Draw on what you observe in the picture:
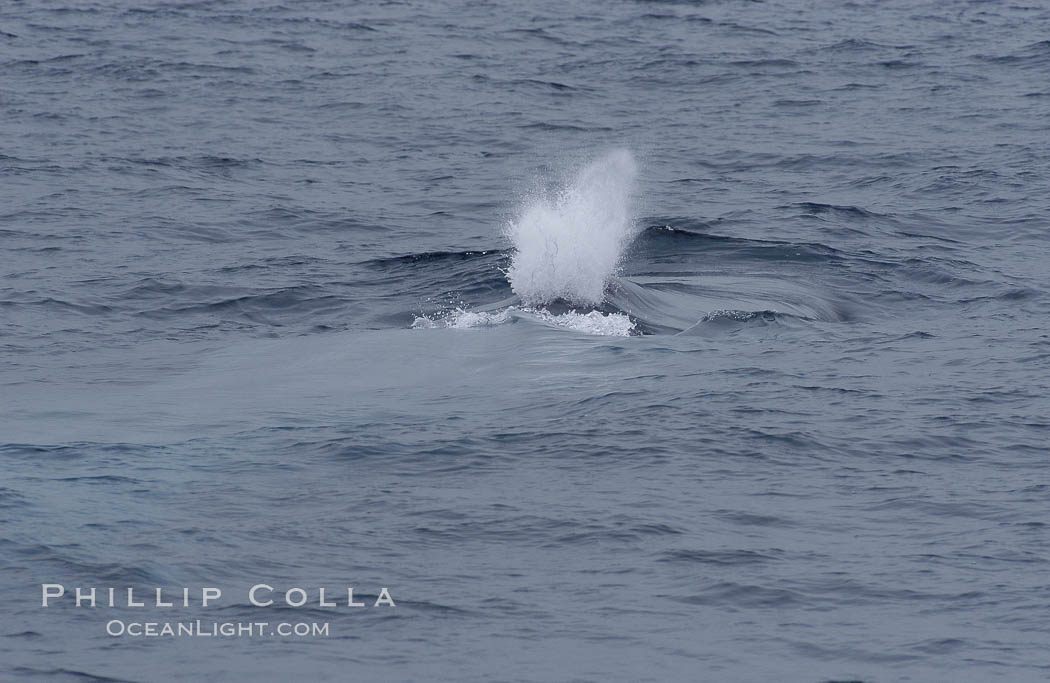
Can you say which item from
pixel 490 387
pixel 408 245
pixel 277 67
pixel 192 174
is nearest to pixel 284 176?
pixel 192 174

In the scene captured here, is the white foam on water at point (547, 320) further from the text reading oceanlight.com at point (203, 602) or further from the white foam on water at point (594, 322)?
the text reading oceanlight.com at point (203, 602)

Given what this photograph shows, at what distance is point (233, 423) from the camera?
18625 millimetres

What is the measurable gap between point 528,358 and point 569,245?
4.67 m

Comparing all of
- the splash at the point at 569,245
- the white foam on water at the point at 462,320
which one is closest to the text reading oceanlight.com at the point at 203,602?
the white foam on water at the point at 462,320

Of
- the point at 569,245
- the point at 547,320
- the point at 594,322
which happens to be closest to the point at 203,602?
the point at 547,320

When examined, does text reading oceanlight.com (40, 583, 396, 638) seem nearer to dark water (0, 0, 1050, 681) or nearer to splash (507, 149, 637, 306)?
dark water (0, 0, 1050, 681)

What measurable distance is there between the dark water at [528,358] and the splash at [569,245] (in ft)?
0.45

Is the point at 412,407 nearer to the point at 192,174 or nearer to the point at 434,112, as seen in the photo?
the point at 192,174

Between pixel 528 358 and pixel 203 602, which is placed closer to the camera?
pixel 203 602

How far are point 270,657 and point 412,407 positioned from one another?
6.87 metres

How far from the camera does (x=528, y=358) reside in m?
21.4

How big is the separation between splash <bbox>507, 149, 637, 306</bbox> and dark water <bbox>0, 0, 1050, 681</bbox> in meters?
0.14

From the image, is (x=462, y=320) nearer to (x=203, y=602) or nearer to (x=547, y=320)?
(x=547, y=320)

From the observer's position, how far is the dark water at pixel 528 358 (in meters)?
13.5
